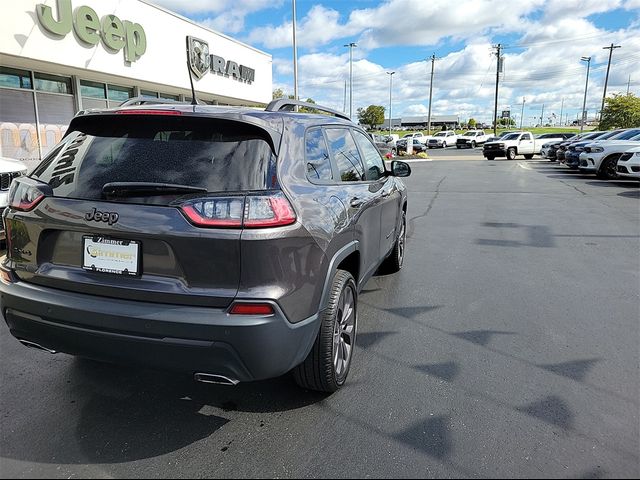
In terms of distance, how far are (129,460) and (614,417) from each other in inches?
105

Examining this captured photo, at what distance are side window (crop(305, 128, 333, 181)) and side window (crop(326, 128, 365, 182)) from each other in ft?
0.57

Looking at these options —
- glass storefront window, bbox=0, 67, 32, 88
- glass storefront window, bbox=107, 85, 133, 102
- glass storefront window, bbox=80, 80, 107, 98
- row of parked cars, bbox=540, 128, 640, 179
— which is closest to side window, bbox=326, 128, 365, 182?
glass storefront window, bbox=0, 67, 32, 88

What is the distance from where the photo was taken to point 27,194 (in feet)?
8.75

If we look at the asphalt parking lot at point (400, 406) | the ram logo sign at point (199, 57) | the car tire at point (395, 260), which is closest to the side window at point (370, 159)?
the car tire at point (395, 260)

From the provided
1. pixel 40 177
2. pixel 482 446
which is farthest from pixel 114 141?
pixel 482 446

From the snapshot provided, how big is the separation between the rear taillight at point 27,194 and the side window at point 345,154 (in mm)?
1799

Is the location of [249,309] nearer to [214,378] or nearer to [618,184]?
[214,378]

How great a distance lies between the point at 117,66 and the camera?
1439 cm

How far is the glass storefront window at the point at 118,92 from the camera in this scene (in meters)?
16.3

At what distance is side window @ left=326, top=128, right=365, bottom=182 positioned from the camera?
3.42 metres

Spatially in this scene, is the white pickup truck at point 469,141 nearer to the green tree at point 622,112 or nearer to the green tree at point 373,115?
the green tree at point 622,112

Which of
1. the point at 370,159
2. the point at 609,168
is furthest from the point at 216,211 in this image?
the point at 609,168

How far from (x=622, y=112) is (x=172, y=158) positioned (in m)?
49.5

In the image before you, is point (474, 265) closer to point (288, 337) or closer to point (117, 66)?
point (288, 337)
